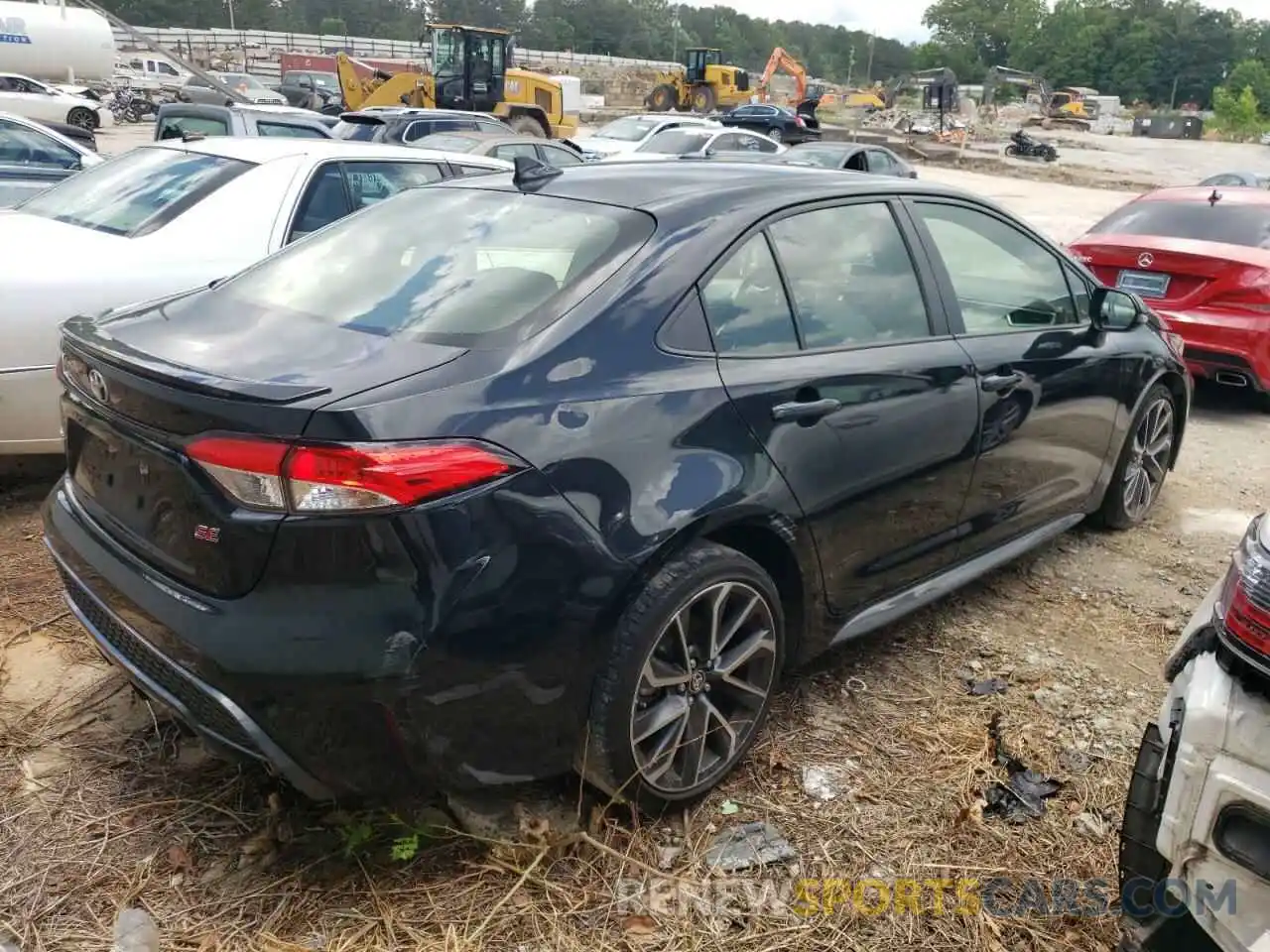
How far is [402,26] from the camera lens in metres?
101

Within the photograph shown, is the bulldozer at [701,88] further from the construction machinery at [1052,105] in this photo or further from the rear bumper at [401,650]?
the rear bumper at [401,650]

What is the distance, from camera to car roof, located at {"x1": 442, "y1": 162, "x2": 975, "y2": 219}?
2.84 meters

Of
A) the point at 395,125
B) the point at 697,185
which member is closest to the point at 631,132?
the point at 395,125

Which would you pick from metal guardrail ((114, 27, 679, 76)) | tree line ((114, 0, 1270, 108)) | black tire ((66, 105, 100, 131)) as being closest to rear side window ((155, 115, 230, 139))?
black tire ((66, 105, 100, 131))

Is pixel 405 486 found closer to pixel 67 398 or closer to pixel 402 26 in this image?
pixel 67 398

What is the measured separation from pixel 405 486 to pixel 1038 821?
6.33ft

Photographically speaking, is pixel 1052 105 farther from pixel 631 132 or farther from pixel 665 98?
pixel 631 132

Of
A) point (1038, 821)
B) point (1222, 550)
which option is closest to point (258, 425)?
point (1038, 821)

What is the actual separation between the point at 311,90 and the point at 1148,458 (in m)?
37.2

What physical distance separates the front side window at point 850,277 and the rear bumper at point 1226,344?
411 cm

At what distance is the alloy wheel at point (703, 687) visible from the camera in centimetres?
Result: 254

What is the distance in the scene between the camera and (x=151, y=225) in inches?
179

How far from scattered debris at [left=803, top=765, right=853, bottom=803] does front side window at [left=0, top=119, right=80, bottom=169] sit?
884 centimetres

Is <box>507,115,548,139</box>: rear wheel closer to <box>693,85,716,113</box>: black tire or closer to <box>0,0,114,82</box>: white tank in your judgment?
<box>693,85,716,113</box>: black tire
